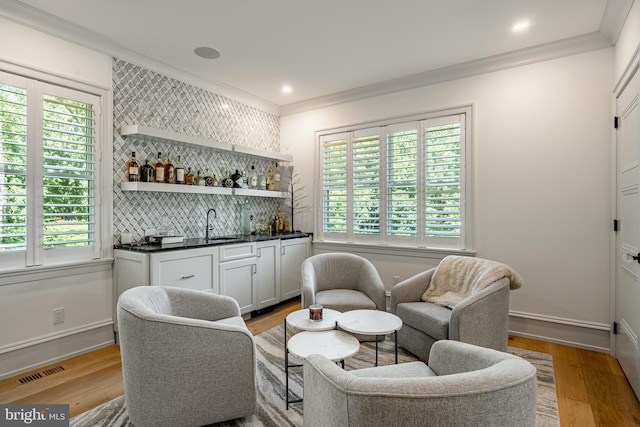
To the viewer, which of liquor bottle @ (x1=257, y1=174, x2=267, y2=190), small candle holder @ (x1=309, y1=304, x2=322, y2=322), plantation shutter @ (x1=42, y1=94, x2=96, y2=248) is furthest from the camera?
liquor bottle @ (x1=257, y1=174, x2=267, y2=190)

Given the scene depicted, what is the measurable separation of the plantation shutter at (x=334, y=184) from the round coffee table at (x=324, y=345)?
97.8 inches

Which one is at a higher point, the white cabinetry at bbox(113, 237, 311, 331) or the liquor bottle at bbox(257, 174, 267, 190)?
the liquor bottle at bbox(257, 174, 267, 190)

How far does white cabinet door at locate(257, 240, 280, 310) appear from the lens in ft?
13.4

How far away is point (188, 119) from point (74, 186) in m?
1.46

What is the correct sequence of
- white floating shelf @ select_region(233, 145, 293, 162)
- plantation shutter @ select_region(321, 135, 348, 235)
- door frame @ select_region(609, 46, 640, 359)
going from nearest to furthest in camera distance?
door frame @ select_region(609, 46, 640, 359) < white floating shelf @ select_region(233, 145, 293, 162) < plantation shutter @ select_region(321, 135, 348, 235)

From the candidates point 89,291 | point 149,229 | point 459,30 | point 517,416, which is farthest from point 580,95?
point 89,291

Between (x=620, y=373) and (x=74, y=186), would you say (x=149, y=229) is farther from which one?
(x=620, y=373)

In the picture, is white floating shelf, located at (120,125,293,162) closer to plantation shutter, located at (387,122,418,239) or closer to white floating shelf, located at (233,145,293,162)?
white floating shelf, located at (233,145,293,162)

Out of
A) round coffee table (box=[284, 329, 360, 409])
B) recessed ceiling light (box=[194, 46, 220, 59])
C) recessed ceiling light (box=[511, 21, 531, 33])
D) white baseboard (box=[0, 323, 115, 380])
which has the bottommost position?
white baseboard (box=[0, 323, 115, 380])

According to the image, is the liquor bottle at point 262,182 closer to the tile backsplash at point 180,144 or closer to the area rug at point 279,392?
the tile backsplash at point 180,144

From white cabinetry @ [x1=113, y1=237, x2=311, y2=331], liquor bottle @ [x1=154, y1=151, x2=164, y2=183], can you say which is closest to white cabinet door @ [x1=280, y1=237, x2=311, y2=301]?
white cabinetry @ [x1=113, y1=237, x2=311, y2=331]

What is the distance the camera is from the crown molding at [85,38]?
102 inches

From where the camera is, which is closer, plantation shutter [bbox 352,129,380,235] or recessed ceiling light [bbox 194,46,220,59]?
recessed ceiling light [bbox 194,46,220,59]

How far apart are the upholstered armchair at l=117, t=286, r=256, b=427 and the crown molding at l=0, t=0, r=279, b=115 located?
2.45 meters
